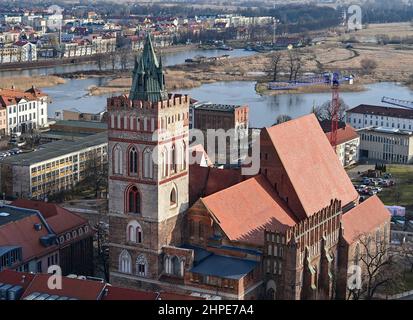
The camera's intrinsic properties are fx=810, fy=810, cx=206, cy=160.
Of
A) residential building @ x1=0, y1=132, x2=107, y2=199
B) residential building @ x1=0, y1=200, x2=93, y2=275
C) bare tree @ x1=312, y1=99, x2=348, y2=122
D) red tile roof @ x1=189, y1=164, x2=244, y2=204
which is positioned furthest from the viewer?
bare tree @ x1=312, y1=99, x2=348, y2=122

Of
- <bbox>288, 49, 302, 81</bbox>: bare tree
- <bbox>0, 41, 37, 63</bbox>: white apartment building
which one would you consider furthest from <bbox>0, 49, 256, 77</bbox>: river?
<bbox>288, 49, 302, 81</bbox>: bare tree

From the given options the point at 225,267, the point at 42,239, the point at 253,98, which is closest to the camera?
the point at 225,267

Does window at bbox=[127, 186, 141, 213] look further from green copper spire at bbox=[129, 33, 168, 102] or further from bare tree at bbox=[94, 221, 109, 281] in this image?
bare tree at bbox=[94, 221, 109, 281]

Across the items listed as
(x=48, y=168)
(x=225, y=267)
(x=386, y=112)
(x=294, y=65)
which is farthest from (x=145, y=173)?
(x=294, y=65)

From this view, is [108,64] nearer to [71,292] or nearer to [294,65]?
[294,65]
